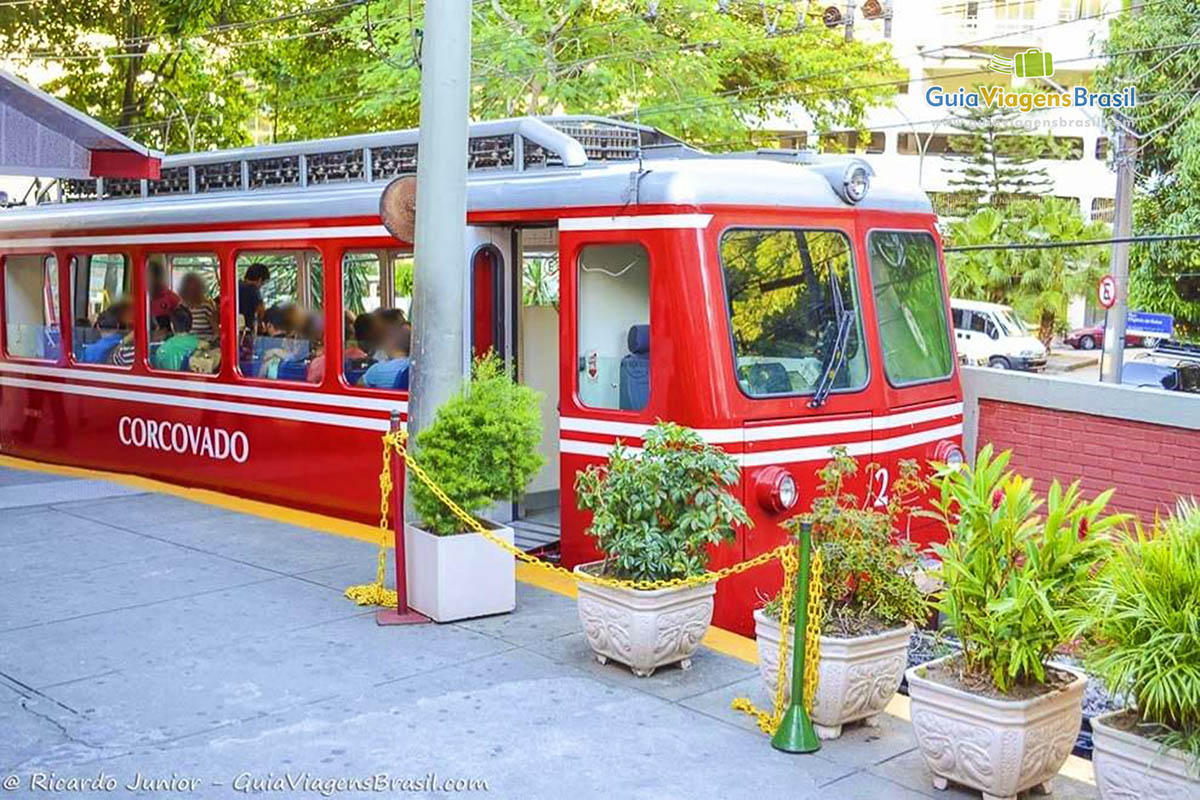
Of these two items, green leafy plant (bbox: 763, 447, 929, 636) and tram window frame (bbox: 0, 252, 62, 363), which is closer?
green leafy plant (bbox: 763, 447, 929, 636)

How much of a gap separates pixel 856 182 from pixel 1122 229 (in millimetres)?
15212

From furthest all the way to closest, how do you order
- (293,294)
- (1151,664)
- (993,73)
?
(993,73), (293,294), (1151,664)

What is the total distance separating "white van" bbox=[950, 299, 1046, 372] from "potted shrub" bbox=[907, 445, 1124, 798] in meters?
31.5

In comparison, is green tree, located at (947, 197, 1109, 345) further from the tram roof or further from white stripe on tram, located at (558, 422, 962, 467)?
white stripe on tram, located at (558, 422, 962, 467)

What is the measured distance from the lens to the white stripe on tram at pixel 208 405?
9.53 m

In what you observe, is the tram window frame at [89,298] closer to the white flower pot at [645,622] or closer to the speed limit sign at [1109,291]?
the white flower pot at [645,622]

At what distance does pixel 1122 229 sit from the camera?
848 inches

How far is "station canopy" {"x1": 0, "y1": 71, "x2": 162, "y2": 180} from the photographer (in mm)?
6848

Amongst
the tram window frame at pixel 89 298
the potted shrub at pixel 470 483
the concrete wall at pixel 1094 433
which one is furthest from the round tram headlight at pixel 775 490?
the tram window frame at pixel 89 298

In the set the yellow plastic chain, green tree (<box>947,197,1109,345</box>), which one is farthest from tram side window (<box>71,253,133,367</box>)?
green tree (<box>947,197,1109,345</box>)

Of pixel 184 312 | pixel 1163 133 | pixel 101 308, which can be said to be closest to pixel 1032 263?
pixel 1163 133

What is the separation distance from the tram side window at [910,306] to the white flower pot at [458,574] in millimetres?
2625

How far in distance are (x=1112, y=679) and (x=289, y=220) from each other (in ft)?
23.4

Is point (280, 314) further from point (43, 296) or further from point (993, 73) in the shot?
point (993, 73)
